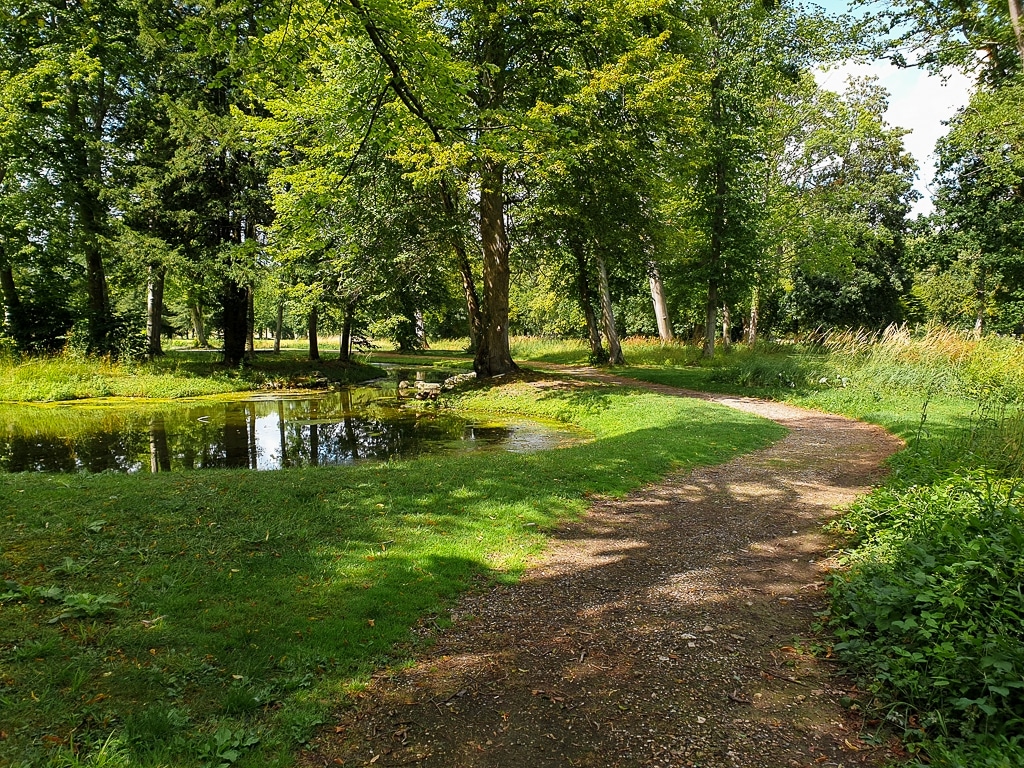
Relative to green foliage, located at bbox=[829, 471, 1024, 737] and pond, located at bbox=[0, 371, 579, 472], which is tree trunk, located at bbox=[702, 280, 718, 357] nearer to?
pond, located at bbox=[0, 371, 579, 472]

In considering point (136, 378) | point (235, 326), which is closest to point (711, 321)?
point (235, 326)

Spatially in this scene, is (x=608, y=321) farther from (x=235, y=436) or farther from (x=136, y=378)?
(x=136, y=378)

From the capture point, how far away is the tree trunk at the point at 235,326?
22.2 meters

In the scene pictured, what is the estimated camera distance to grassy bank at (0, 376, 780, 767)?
272 cm

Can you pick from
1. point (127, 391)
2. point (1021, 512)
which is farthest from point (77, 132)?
point (1021, 512)

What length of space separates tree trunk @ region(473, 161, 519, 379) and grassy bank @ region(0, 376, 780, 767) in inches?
414

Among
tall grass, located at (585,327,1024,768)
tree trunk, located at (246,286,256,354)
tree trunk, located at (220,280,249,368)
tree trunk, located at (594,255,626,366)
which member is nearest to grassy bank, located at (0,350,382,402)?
tree trunk, located at (220,280,249,368)

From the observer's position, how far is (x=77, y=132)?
19250mm

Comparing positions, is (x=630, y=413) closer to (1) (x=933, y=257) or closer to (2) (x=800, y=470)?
(2) (x=800, y=470)

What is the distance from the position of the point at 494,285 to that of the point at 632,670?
49.4ft

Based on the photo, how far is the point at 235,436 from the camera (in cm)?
1263

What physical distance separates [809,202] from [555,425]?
20.2 metres

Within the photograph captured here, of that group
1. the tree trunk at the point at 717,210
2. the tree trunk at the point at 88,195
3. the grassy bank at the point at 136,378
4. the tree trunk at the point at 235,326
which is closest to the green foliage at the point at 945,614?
the tree trunk at the point at 717,210

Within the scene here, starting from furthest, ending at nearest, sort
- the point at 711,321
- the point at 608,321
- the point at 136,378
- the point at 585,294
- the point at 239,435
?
1. the point at 608,321
2. the point at 585,294
3. the point at 711,321
4. the point at 136,378
5. the point at 239,435
